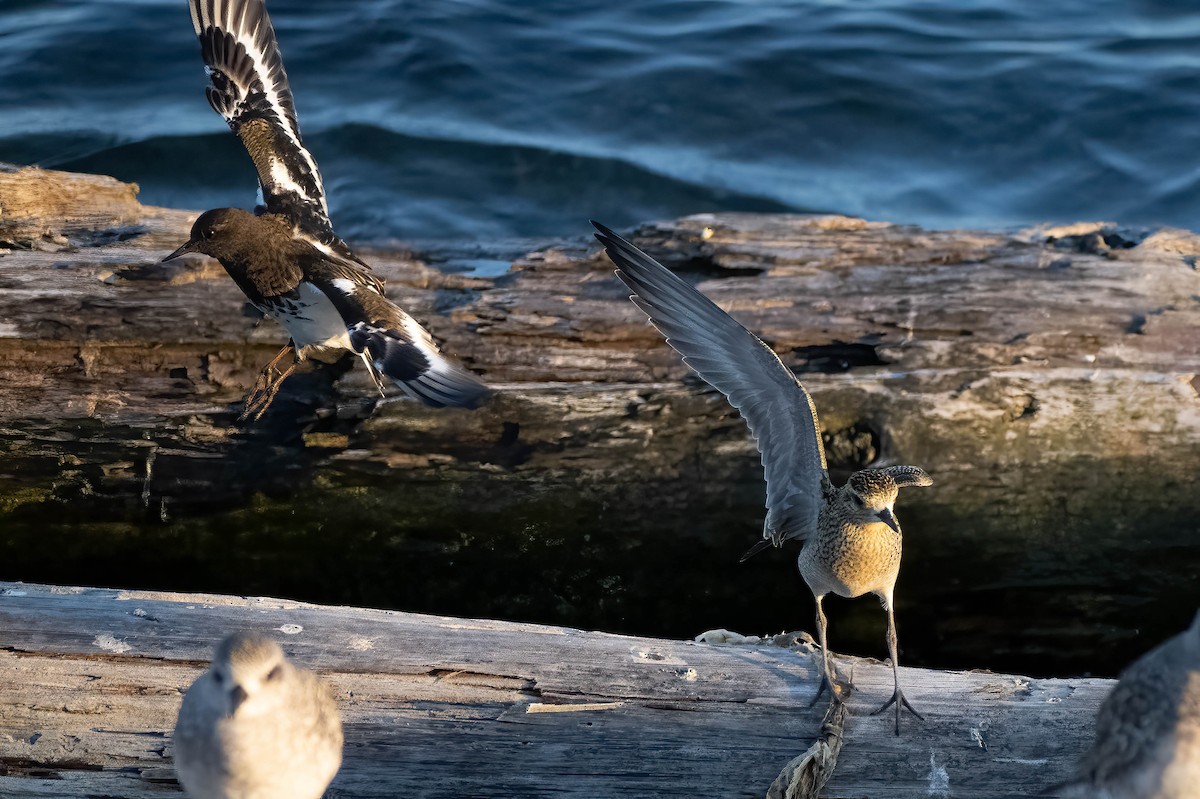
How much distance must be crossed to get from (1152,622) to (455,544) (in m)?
3.38

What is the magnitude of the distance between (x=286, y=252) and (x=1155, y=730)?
4575 millimetres

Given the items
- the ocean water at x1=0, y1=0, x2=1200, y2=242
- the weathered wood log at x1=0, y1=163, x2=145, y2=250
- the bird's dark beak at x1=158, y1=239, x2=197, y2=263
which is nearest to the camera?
the bird's dark beak at x1=158, y1=239, x2=197, y2=263

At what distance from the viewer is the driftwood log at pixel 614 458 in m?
5.43

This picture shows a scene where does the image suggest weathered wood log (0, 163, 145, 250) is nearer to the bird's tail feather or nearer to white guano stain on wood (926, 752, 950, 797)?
the bird's tail feather

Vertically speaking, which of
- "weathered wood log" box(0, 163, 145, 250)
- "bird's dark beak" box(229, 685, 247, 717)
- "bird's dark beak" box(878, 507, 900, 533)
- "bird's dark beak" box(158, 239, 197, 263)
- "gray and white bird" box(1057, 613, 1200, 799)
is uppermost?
"weathered wood log" box(0, 163, 145, 250)

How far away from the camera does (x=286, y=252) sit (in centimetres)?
A: 607

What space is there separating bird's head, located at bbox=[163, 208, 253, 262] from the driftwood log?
0.16m

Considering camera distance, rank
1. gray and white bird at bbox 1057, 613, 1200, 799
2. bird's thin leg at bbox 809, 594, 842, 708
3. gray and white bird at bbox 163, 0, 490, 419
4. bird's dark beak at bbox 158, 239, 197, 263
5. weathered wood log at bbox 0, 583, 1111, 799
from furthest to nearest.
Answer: bird's dark beak at bbox 158, 239, 197, 263 → gray and white bird at bbox 163, 0, 490, 419 → bird's thin leg at bbox 809, 594, 842, 708 → weathered wood log at bbox 0, 583, 1111, 799 → gray and white bird at bbox 1057, 613, 1200, 799

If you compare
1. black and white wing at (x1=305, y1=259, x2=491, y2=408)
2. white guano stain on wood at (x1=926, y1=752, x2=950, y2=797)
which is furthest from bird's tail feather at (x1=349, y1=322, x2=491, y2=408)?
white guano stain on wood at (x1=926, y1=752, x2=950, y2=797)

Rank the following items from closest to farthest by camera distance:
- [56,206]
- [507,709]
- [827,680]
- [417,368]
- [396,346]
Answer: [507,709]
[827,680]
[417,368]
[396,346]
[56,206]

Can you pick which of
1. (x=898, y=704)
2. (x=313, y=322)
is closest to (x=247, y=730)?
(x=898, y=704)

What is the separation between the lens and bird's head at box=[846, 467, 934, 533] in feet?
13.9

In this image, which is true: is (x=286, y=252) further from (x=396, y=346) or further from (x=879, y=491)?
(x=879, y=491)

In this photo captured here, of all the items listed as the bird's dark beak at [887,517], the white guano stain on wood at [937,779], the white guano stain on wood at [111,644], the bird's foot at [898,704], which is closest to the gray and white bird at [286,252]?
the white guano stain on wood at [111,644]
